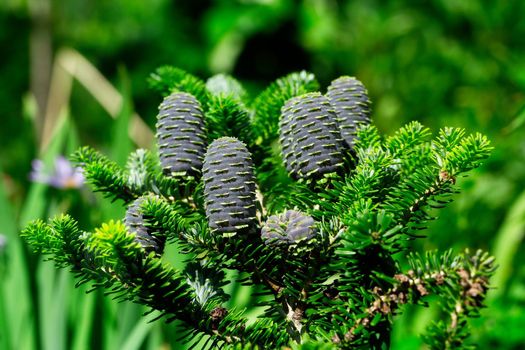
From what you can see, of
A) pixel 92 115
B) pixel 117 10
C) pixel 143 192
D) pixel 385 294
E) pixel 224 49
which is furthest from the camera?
pixel 117 10

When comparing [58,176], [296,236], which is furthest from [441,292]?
[58,176]

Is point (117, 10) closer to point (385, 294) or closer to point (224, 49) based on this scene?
point (224, 49)

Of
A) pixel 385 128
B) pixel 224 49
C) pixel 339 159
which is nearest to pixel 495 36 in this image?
pixel 385 128

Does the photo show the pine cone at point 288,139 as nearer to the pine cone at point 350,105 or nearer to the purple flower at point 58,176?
the pine cone at point 350,105

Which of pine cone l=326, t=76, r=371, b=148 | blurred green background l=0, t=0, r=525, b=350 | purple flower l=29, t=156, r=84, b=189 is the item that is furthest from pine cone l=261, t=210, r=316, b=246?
purple flower l=29, t=156, r=84, b=189

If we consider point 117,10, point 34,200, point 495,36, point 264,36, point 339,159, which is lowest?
point 339,159

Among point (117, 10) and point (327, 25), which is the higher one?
point (117, 10)

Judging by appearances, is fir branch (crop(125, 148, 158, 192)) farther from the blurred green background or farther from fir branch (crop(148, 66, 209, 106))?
the blurred green background

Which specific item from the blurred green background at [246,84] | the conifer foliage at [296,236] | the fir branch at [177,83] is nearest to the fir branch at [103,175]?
the conifer foliage at [296,236]
